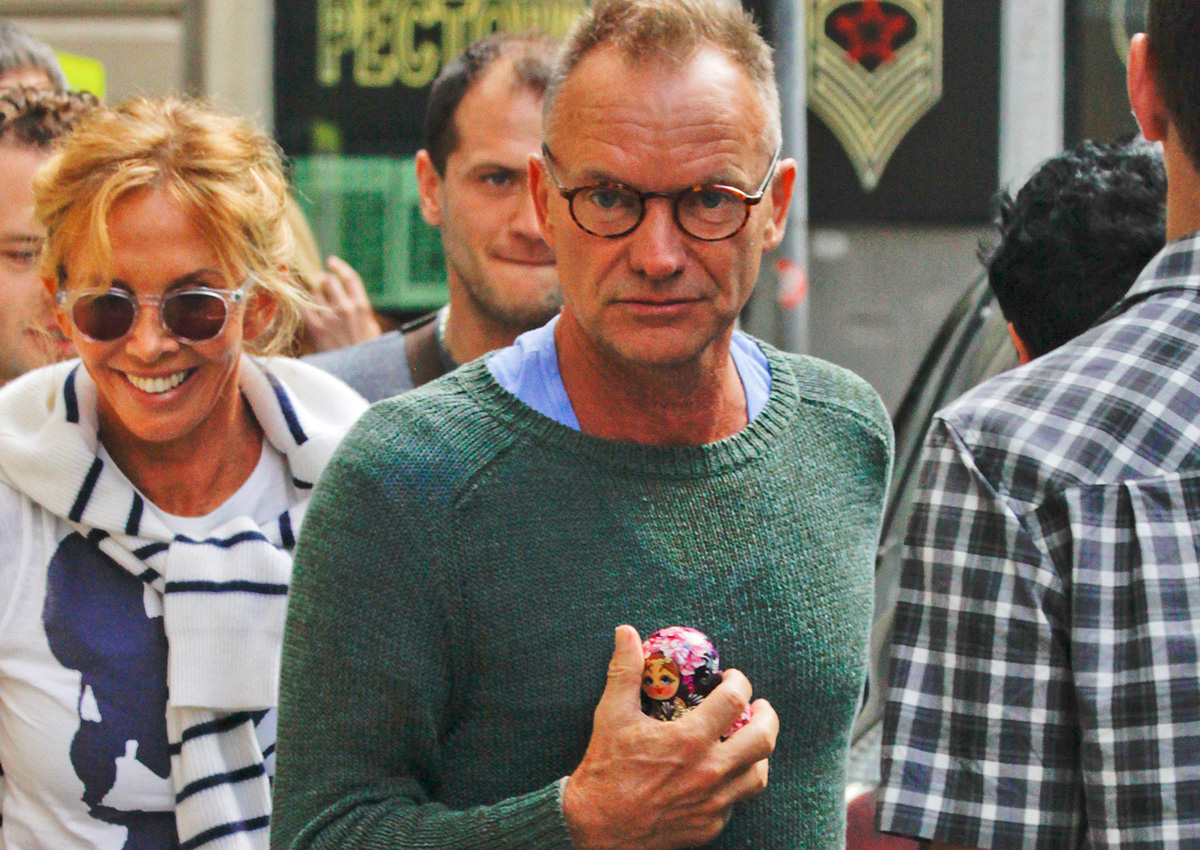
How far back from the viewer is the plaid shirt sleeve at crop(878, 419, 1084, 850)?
157 cm

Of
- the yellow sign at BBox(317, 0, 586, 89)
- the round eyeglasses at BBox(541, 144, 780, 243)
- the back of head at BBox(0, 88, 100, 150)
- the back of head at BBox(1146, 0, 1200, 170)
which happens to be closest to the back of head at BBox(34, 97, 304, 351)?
the back of head at BBox(0, 88, 100, 150)

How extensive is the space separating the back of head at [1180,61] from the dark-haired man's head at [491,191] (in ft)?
6.39

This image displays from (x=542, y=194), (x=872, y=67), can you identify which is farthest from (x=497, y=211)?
(x=872, y=67)

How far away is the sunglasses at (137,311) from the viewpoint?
2500mm

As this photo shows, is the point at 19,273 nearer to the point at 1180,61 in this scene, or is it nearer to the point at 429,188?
the point at 429,188

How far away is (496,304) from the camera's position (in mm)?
3453

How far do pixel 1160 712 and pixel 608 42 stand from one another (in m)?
1.02

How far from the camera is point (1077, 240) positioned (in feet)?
7.70

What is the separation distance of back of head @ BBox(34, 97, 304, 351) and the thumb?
1.14m

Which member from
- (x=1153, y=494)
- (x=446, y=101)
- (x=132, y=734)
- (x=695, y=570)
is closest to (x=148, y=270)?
(x=132, y=734)

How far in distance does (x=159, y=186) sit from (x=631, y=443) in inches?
41.3

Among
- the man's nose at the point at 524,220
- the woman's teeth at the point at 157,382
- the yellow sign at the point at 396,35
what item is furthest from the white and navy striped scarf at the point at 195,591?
the yellow sign at the point at 396,35

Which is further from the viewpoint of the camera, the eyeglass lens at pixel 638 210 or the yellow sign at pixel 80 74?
the yellow sign at pixel 80 74

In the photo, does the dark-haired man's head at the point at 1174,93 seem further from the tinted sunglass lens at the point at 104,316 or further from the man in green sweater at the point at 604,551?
the tinted sunglass lens at the point at 104,316
